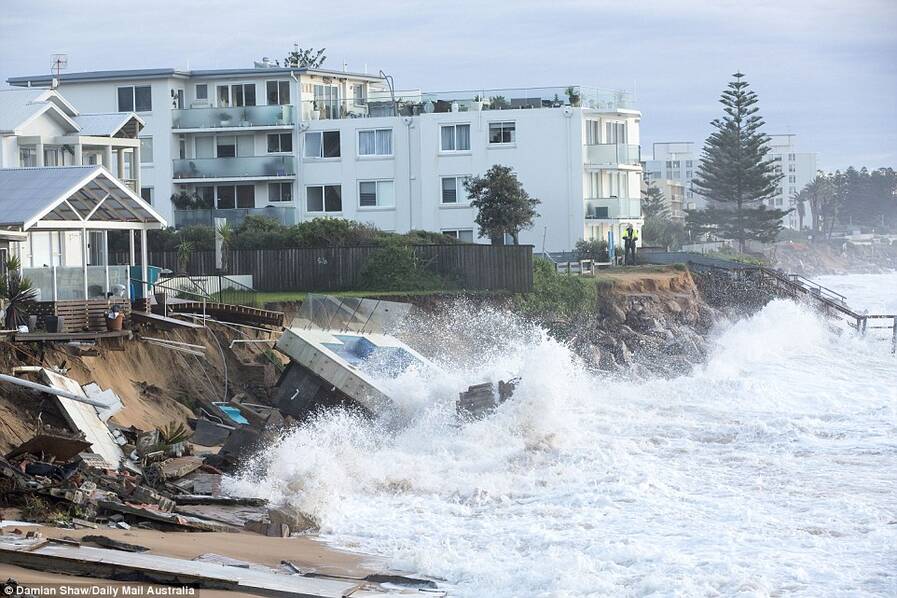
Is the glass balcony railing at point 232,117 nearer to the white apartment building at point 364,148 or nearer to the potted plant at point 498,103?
the white apartment building at point 364,148

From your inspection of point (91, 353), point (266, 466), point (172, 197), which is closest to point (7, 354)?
point (91, 353)

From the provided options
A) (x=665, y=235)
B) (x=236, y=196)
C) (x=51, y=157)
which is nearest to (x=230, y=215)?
(x=236, y=196)

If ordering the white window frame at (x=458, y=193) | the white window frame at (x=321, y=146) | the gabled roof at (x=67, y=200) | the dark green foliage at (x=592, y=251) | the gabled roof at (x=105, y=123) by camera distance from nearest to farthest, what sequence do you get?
the gabled roof at (x=67, y=200), the gabled roof at (x=105, y=123), the dark green foliage at (x=592, y=251), the white window frame at (x=458, y=193), the white window frame at (x=321, y=146)

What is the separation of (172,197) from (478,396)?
32.4 meters

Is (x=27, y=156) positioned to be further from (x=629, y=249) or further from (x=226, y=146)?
(x=629, y=249)

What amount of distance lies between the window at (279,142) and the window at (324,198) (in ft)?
6.42

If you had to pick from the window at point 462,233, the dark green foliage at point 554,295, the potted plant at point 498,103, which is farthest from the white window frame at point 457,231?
the dark green foliage at point 554,295

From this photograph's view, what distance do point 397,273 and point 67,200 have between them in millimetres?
14931

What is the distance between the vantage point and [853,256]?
5197 inches

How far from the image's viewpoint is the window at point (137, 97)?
183 ft

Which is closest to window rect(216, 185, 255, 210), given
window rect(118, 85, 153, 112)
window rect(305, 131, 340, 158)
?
window rect(305, 131, 340, 158)

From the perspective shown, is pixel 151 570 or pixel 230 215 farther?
pixel 230 215

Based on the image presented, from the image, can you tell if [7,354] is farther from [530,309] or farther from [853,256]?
[853,256]

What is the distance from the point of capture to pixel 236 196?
5562cm
